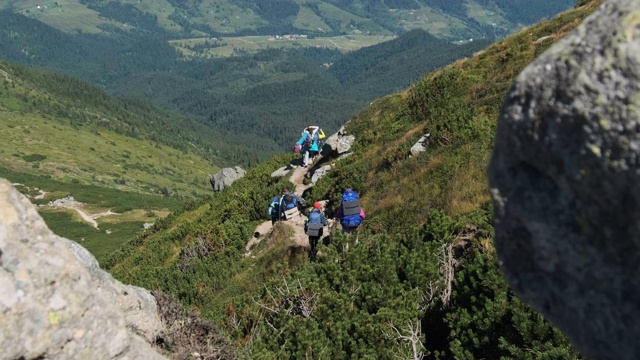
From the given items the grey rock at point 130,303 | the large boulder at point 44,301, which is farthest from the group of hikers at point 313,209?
the large boulder at point 44,301

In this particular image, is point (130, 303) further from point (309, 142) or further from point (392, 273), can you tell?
point (309, 142)

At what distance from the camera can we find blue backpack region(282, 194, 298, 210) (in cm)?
2234

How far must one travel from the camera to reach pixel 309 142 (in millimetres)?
31812

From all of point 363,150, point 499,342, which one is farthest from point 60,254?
point 363,150

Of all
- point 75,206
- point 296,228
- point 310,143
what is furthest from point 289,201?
point 75,206

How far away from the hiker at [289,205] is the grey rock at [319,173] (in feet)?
15.1

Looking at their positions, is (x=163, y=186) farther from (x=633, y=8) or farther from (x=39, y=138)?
(x=633, y=8)

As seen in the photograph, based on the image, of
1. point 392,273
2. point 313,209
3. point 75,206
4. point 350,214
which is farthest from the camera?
point 75,206

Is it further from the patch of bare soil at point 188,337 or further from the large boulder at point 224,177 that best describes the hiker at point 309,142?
the large boulder at point 224,177

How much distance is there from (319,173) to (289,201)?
5.65 meters

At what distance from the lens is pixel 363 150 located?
28250 millimetres

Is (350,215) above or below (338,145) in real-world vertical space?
above

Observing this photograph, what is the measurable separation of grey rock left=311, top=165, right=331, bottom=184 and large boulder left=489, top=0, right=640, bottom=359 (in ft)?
76.2

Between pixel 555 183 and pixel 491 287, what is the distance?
565 centimetres
